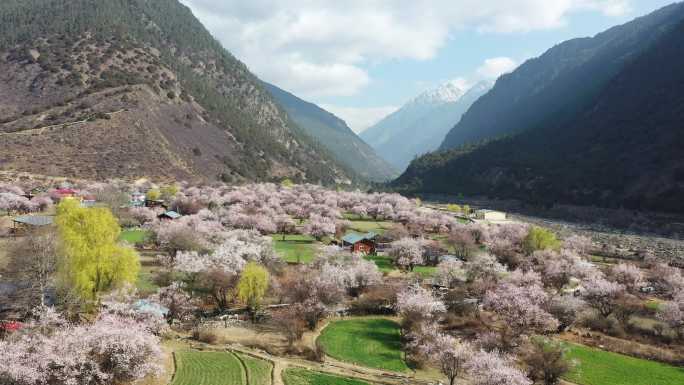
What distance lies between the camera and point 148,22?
178500 millimetres

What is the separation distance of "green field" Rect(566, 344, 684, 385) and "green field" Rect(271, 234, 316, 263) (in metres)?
31.7

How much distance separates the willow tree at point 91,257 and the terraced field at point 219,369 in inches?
317

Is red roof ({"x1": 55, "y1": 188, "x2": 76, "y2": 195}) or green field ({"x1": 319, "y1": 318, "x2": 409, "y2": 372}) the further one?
red roof ({"x1": 55, "y1": 188, "x2": 76, "y2": 195})

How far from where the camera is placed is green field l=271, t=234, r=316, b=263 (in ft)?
189

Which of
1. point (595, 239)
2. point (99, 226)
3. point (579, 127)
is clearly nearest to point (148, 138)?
point (99, 226)

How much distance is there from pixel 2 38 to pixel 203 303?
427 feet

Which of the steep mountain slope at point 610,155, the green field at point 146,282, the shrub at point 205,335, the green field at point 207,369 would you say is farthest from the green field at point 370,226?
the steep mountain slope at point 610,155

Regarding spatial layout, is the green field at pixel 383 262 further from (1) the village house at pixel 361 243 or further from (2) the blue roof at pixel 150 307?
(2) the blue roof at pixel 150 307

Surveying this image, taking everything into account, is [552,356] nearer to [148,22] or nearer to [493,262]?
[493,262]

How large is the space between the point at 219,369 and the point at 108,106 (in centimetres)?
10657

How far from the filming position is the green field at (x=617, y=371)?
98.6ft

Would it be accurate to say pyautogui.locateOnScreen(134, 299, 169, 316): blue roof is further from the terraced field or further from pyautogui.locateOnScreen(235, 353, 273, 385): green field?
pyautogui.locateOnScreen(235, 353, 273, 385): green field

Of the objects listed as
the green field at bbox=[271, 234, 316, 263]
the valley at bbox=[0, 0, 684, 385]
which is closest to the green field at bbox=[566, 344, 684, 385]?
the valley at bbox=[0, 0, 684, 385]

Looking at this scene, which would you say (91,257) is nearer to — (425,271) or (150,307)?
(150,307)
